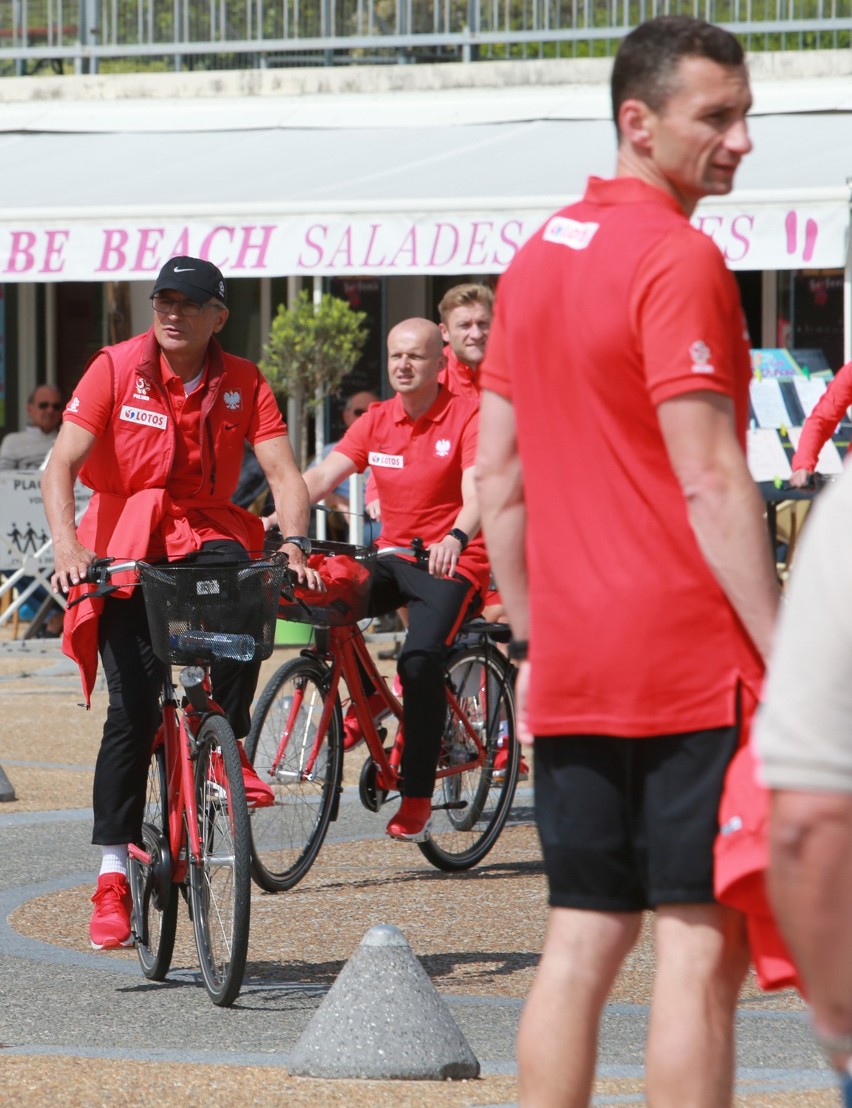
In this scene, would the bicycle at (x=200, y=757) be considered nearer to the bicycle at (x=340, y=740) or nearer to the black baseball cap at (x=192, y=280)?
the black baseball cap at (x=192, y=280)

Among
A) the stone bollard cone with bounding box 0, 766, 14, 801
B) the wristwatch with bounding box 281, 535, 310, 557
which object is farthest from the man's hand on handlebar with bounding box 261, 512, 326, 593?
the stone bollard cone with bounding box 0, 766, 14, 801

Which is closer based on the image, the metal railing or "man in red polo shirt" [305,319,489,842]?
"man in red polo shirt" [305,319,489,842]

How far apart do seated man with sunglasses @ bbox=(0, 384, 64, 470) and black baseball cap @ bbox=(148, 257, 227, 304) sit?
32.2 feet

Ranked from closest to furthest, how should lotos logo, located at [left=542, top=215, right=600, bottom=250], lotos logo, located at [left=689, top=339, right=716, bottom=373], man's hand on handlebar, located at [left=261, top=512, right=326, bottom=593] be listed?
lotos logo, located at [left=689, top=339, right=716, bottom=373], lotos logo, located at [left=542, top=215, right=600, bottom=250], man's hand on handlebar, located at [left=261, top=512, right=326, bottom=593]

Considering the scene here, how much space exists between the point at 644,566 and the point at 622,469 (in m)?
0.15

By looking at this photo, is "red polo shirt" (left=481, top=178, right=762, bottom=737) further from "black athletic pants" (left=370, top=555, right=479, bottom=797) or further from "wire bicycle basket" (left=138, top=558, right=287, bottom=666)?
"black athletic pants" (left=370, top=555, right=479, bottom=797)

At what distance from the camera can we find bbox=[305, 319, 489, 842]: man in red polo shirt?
7051 mm

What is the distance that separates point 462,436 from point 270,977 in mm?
2245

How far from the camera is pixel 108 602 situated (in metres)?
5.84

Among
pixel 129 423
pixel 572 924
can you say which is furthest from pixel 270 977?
pixel 572 924

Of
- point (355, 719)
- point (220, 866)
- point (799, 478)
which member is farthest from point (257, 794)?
point (799, 478)

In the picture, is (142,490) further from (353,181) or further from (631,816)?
(353,181)

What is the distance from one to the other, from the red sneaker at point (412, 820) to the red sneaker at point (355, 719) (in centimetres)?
31

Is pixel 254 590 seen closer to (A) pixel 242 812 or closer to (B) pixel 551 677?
(A) pixel 242 812
